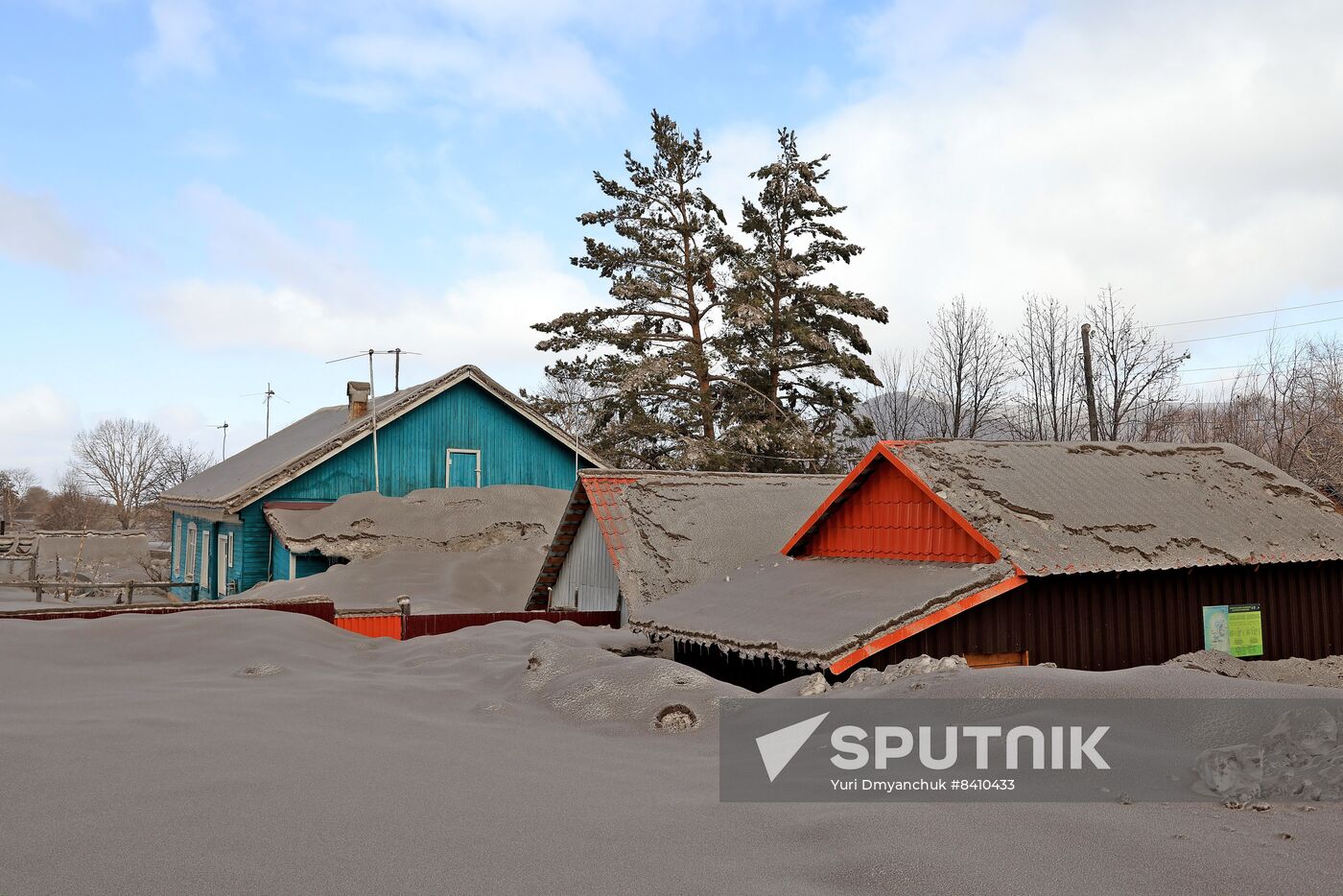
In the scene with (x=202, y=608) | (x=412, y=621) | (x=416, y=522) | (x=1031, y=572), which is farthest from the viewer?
Answer: (x=416, y=522)

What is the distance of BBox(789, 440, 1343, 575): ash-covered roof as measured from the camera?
37.7 ft

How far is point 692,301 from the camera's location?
110 feet

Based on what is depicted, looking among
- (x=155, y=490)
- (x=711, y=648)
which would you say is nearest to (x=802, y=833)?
(x=711, y=648)

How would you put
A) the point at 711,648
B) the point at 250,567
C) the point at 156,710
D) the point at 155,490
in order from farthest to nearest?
the point at 155,490, the point at 250,567, the point at 711,648, the point at 156,710

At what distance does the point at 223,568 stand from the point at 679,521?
56.6ft

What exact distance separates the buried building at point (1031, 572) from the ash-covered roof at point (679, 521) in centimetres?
217

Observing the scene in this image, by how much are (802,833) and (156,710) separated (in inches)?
216

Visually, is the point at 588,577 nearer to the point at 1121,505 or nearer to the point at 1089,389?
the point at 1121,505

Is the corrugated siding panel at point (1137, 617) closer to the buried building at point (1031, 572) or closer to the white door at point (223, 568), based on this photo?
the buried building at point (1031, 572)

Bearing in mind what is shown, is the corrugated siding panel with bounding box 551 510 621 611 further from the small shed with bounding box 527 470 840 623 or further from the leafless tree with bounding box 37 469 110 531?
the leafless tree with bounding box 37 469 110 531

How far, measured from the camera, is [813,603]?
11.8m

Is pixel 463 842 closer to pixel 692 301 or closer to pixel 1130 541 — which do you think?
pixel 1130 541

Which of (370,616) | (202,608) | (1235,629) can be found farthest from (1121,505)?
(202,608)

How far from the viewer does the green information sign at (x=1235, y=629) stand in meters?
12.3
